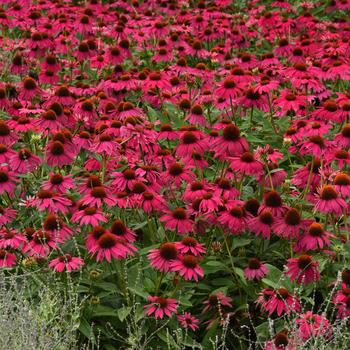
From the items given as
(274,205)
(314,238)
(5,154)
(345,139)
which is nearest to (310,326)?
(314,238)

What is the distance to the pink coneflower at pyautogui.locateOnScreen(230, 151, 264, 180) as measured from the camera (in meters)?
3.59

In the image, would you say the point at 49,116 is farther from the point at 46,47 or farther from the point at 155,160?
the point at 46,47

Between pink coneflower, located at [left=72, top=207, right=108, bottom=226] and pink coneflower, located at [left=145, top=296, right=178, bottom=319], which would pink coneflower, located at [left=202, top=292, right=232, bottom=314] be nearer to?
pink coneflower, located at [left=145, top=296, right=178, bottom=319]

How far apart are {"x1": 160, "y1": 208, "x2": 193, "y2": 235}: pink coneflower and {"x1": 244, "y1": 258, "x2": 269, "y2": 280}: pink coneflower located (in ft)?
1.00

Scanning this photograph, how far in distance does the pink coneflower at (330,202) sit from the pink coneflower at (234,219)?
0.33m

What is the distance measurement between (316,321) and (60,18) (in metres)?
4.00

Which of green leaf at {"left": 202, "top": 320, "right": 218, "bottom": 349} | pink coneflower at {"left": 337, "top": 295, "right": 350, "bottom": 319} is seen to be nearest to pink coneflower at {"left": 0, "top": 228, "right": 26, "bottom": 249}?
green leaf at {"left": 202, "top": 320, "right": 218, "bottom": 349}

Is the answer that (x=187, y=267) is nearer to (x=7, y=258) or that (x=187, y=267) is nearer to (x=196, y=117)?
(x=7, y=258)

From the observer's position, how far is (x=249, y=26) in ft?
22.9

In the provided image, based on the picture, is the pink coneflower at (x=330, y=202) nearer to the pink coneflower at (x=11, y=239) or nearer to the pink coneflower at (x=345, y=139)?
the pink coneflower at (x=345, y=139)

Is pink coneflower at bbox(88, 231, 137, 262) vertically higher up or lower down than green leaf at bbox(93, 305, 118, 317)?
higher up

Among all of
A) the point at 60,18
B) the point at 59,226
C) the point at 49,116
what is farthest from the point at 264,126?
the point at 60,18

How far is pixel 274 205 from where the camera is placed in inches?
136

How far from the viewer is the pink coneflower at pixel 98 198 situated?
3393 millimetres
